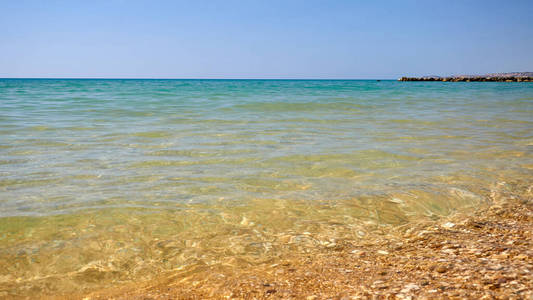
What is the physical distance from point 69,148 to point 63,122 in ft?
12.1

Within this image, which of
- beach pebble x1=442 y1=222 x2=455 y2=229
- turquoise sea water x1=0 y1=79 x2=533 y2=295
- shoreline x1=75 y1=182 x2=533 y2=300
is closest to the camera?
shoreline x1=75 y1=182 x2=533 y2=300

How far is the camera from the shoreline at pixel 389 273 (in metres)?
2.08

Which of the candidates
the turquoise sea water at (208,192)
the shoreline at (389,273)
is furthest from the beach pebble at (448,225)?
the turquoise sea water at (208,192)

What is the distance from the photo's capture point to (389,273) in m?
Answer: 2.36

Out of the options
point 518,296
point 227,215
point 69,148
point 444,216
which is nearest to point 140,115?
point 69,148

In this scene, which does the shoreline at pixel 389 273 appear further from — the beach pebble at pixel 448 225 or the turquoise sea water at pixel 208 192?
the turquoise sea water at pixel 208 192

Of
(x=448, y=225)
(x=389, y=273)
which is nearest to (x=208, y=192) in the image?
(x=389, y=273)

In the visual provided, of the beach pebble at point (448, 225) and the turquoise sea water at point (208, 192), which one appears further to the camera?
the beach pebble at point (448, 225)

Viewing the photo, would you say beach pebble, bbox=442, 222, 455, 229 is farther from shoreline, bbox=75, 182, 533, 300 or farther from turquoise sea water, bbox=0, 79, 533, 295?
turquoise sea water, bbox=0, 79, 533, 295

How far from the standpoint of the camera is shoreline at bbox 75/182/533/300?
208 centimetres

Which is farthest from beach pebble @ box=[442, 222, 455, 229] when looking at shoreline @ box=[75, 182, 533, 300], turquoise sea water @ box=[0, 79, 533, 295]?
turquoise sea water @ box=[0, 79, 533, 295]

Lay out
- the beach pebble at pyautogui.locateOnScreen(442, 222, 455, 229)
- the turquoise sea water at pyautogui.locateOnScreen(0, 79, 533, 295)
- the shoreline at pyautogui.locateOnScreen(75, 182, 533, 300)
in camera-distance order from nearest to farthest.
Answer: the shoreline at pyautogui.locateOnScreen(75, 182, 533, 300)
the turquoise sea water at pyautogui.locateOnScreen(0, 79, 533, 295)
the beach pebble at pyautogui.locateOnScreen(442, 222, 455, 229)

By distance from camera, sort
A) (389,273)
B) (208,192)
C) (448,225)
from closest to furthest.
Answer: (389,273)
(448,225)
(208,192)

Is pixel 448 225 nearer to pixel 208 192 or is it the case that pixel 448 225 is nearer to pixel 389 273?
pixel 389 273
